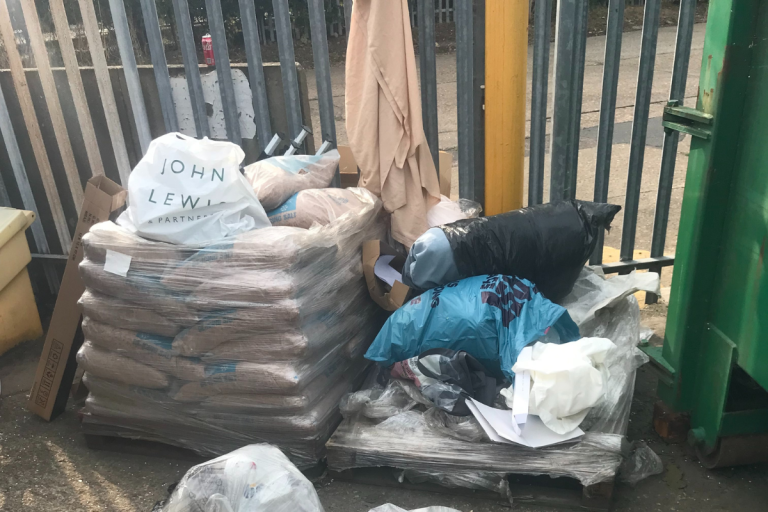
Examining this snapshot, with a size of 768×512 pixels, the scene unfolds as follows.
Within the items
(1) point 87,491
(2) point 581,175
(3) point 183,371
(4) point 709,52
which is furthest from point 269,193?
(2) point 581,175

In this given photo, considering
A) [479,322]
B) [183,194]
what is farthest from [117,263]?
[479,322]

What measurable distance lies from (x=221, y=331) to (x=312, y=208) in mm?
623

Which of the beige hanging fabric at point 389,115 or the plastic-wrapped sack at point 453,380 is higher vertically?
the beige hanging fabric at point 389,115

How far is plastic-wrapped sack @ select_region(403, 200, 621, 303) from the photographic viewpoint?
8.36ft

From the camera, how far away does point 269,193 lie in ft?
8.77

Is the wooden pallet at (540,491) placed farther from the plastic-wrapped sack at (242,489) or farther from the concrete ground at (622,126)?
the concrete ground at (622,126)

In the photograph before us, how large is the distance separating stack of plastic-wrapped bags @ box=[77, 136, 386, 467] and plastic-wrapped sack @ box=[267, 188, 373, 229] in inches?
1.0

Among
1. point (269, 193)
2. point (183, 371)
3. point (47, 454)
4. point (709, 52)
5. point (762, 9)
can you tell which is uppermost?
point (762, 9)

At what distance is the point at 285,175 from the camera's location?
2.75 m

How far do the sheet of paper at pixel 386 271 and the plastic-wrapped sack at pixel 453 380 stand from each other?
18.0 inches

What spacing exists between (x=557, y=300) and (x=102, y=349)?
6.26 feet

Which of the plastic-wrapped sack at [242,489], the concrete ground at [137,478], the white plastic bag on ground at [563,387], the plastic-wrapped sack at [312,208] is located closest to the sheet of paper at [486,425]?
the white plastic bag on ground at [563,387]

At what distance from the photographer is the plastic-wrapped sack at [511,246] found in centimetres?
255

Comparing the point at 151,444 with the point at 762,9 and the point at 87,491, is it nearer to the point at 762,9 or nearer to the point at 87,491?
the point at 87,491
